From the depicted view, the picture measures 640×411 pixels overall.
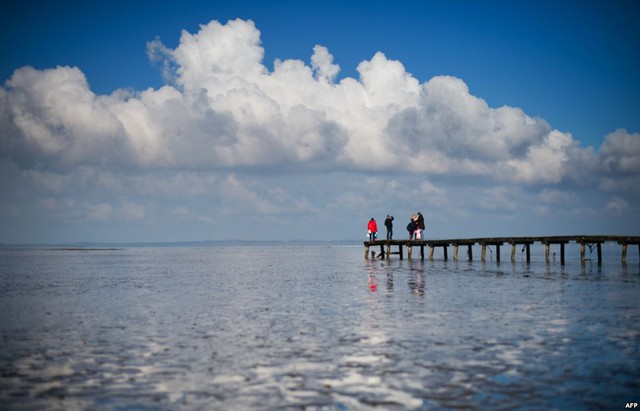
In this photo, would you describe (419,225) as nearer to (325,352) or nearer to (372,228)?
(372,228)

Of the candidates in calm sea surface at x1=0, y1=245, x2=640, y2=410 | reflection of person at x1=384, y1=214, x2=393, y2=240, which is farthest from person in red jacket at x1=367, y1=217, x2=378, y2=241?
calm sea surface at x1=0, y1=245, x2=640, y2=410

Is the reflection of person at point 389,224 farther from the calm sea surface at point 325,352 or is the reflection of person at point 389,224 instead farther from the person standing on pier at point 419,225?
the calm sea surface at point 325,352

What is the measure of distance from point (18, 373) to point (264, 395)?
4978 mm

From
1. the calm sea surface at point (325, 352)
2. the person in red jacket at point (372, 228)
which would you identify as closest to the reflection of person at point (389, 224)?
the person in red jacket at point (372, 228)

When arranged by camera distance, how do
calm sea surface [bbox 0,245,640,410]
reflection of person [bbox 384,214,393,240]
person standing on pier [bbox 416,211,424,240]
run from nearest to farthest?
calm sea surface [bbox 0,245,640,410] < person standing on pier [bbox 416,211,424,240] < reflection of person [bbox 384,214,393,240]

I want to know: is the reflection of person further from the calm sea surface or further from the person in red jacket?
the calm sea surface

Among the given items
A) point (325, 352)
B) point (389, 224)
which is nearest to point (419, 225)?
point (389, 224)

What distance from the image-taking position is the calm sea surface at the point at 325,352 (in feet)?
31.0

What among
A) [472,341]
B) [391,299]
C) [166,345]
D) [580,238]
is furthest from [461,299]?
[580,238]

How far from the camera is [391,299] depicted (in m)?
23.4

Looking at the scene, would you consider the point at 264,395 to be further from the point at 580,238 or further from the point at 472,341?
the point at 580,238

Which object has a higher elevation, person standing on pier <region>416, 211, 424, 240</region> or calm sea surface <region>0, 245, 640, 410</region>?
person standing on pier <region>416, 211, 424, 240</region>

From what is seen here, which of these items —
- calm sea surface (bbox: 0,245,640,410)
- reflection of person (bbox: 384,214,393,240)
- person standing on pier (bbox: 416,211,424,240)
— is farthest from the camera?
reflection of person (bbox: 384,214,393,240)

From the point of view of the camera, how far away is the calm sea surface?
945 cm
